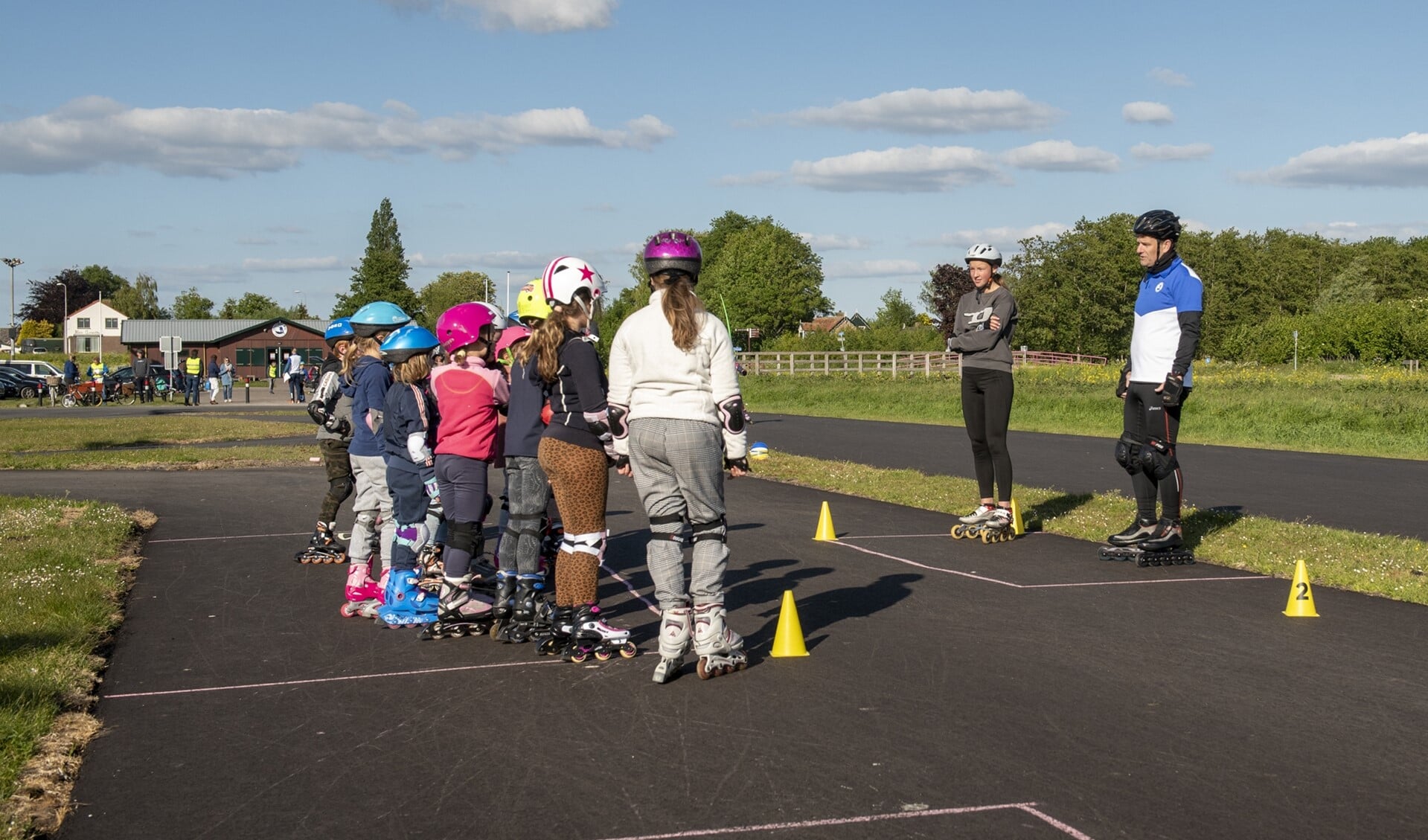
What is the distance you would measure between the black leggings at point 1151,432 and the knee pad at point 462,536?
5.04 meters

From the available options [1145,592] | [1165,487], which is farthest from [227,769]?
[1165,487]

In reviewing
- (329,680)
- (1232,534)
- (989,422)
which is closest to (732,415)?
(329,680)

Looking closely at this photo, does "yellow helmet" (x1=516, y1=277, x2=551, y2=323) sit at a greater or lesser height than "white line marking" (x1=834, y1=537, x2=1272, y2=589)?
greater

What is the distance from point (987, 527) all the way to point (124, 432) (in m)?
22.8

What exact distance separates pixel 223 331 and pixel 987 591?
103194mm

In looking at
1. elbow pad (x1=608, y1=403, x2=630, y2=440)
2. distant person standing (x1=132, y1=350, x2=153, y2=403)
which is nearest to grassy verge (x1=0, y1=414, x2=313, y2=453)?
distant person standing (x1=132, y1=350, x2=153, y2=403)

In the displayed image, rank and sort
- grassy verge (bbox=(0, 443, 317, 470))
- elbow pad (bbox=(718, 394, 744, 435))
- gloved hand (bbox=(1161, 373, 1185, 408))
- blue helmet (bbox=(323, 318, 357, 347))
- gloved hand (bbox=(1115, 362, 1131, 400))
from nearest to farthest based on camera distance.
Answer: elbow pad (bbox=(718, 394, 744, 435)) < gloved hand (bbox=(1161, 373, 1185, 408)) < gloved hand (bbox=(1115, 362, 1131, 400)) < blue helmet (bbox=(323, 318, 357, 347)) < grassy verge (bbox=(0, 443, 317, 470))

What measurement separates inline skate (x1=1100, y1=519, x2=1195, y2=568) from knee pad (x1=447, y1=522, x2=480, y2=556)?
492 centimetres

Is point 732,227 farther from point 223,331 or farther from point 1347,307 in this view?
point 1347,307

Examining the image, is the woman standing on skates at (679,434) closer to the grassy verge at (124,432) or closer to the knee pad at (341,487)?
the knee pad at (341,487)

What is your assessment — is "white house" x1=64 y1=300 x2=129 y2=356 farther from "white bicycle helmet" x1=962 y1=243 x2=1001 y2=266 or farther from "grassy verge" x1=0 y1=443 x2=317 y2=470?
"white bicycle helmet" x1=962 y1=243 x2=1001 y2=266

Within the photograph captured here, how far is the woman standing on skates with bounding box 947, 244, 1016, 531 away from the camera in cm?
1066

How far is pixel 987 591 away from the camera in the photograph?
27.7 feet

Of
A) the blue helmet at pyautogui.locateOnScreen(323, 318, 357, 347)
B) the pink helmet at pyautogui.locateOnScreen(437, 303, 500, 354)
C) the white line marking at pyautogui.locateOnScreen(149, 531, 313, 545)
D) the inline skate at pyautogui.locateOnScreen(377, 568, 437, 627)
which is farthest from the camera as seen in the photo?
the white line marking at pyautogui.locateOnScreen(149, 531, 313, 545)
